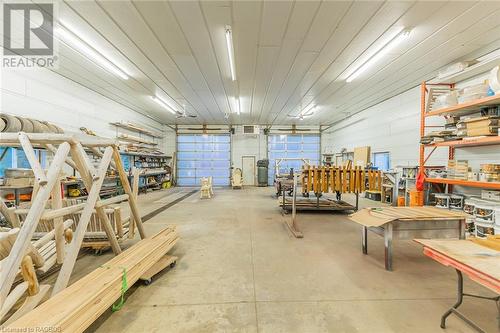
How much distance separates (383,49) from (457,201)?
135 inches

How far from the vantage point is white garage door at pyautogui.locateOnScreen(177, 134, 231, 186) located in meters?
12.2

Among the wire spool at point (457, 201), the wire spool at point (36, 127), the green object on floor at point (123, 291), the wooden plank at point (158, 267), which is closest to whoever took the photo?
the green object on floor at point (123, 291)

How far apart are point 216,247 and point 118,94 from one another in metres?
6.37

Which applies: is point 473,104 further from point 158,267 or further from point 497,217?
point 158,267

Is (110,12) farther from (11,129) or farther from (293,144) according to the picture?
(293,144)

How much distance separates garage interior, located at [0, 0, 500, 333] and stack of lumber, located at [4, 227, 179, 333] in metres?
0.01

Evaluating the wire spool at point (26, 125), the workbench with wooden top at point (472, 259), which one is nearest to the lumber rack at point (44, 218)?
the wire spool at point (26, 125)

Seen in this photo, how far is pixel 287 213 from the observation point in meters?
5.57

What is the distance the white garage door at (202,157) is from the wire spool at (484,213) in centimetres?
1027

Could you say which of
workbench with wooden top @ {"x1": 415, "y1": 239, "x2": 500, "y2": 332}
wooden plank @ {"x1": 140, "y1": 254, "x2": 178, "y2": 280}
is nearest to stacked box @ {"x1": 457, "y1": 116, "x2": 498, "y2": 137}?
workbench with wooden top @ {"x1": 415, "y1": 239, "x2": 500, "y2": 332}

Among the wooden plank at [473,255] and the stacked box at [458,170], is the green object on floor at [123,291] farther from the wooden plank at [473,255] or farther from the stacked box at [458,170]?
the stacked box at [458,170]

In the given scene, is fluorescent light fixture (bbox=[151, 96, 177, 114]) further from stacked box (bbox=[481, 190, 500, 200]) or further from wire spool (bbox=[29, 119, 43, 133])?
stacked box (bbox=[481, 190, 500, 200])

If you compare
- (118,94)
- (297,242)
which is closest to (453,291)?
(297,242)

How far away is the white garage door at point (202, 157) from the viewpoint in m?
12.2
